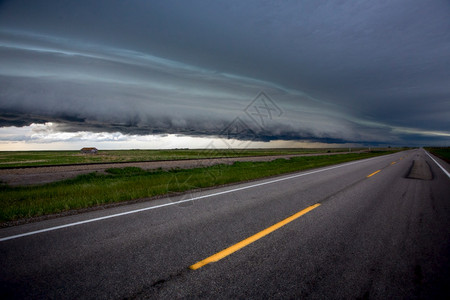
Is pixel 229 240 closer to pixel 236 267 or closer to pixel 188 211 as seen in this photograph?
pixel 236 267

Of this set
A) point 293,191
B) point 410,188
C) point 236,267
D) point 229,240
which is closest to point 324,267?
point 236,267

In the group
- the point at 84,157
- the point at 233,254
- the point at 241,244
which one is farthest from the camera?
the point at 84,157

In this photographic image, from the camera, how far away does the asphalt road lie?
8.67 ft

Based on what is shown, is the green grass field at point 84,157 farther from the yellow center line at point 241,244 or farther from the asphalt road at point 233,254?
the yellow center line at point 241,244

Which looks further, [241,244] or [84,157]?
[84,157]

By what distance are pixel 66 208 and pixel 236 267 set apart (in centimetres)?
597

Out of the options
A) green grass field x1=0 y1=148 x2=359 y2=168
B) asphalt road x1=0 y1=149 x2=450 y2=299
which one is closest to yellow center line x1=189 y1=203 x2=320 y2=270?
asphalt road x1=0 y1=149 x2=450 y2=299

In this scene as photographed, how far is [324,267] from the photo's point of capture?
10.2 feet

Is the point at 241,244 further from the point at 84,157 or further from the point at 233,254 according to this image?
the point at 84,157

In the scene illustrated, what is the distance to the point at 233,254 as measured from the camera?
11.3 feet

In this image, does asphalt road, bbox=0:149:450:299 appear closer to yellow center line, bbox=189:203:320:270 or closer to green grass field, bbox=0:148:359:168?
yellow center line, bbox=189:203:320:270

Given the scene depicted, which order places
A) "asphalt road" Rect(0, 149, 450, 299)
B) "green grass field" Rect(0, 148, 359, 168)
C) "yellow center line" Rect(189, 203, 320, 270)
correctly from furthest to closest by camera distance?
"green grass field" Rect(0, 148, 359, 168) < "yellow center line" Rect(189, 203, 320, 270) < "asphalt road" Rect(0, 149, 450, 299)

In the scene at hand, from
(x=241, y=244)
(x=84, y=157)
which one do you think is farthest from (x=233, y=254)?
(x=84, y=157)

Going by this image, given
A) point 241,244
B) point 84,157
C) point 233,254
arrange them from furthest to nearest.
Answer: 1. point 84,157
2. point 241,244
3. point 233,254
